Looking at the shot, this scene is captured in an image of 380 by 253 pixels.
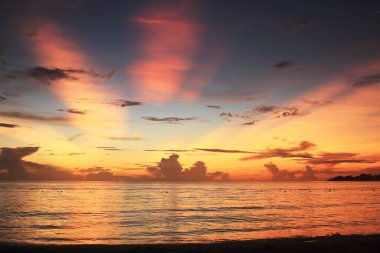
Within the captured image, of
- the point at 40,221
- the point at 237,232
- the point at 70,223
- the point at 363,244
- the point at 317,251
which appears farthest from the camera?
the point at 40,221

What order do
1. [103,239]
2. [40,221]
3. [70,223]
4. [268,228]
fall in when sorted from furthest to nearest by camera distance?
[40,221] → [70,223] → [268,228] → [103,239]

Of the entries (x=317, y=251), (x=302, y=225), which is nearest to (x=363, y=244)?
(x=317, y=251)

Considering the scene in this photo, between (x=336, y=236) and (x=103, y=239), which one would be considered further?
(x=103, y=239)

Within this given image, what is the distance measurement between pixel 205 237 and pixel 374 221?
3074cm

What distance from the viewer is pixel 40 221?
5862 centimetres

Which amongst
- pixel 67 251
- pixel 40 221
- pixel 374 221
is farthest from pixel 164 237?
pixel 374 221

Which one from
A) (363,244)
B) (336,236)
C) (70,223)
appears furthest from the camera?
(70,223)

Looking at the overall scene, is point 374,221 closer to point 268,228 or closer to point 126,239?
point 268,228

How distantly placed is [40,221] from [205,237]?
31263 mm

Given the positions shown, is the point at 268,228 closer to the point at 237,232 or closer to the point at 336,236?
the point at 237,232

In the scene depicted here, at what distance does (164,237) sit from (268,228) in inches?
605

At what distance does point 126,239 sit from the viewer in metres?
40.5

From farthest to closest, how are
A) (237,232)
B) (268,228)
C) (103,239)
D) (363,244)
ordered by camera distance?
(268,228) → (237,232) → (103,239) → (363,244)

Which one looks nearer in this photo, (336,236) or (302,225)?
(336,236)
